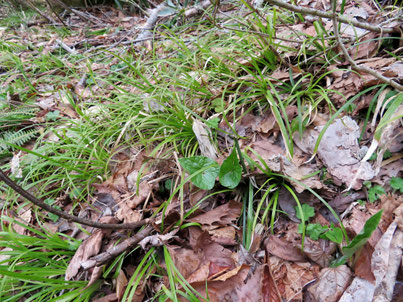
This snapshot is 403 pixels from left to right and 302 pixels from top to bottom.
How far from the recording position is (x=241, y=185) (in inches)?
55.0

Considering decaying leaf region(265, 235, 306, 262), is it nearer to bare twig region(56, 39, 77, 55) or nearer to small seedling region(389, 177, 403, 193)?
small seedling region(389, 177, 403, 193)

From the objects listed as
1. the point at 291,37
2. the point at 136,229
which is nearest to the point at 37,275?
the point at 136,229

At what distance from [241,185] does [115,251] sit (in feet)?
2.58

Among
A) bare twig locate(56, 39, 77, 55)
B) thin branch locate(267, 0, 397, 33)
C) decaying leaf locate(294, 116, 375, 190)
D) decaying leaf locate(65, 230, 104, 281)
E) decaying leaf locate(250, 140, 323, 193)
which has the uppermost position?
thin branch locate(267, 0, 397, 33)

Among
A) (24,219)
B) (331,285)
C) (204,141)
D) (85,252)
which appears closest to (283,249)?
(331,285)

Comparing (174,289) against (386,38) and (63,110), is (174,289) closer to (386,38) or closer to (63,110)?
(386,38)

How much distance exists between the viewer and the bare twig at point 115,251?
1.19m

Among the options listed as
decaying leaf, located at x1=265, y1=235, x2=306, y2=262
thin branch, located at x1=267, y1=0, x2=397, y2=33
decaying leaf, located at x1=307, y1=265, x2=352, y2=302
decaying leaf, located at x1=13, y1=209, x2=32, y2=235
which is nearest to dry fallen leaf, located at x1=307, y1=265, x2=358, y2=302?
decaying leaf, located at x1=307, y1=265, x2=352, y2=302

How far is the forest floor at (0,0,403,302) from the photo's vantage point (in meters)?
1.11

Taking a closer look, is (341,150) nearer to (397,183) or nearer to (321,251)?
(397,183)

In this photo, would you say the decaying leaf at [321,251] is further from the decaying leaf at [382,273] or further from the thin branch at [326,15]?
the thin branch at [326,15]

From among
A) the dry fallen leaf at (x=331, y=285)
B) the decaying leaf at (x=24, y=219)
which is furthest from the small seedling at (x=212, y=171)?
the decaying leaf at (x=24, y=219)

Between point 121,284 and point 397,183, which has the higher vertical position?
point 397,183

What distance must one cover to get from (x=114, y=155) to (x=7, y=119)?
4.54 feet
